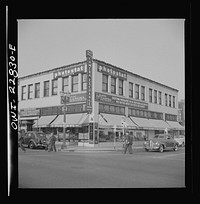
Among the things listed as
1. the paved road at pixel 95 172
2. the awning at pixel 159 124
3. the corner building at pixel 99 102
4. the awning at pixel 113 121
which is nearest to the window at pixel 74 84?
the corner building at pixel 99 102

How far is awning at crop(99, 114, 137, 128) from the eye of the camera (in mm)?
9227

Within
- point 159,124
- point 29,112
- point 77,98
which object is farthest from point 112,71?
point 29,112

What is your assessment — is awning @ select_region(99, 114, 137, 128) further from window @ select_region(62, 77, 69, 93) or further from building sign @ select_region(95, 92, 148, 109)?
window @ select_region(62, 77, 69, 93)

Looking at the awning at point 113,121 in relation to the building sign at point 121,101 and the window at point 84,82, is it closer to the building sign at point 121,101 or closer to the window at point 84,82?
the building sign at point 121,101

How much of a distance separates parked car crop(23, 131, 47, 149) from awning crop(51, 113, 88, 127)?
24.8 inches

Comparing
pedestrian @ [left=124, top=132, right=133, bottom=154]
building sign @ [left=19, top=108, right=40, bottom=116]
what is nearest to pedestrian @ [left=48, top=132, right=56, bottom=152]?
building sign @ [left=19, top=108, right=40, bottom=116]

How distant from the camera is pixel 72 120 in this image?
930 cm

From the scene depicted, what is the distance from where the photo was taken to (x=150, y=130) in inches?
380

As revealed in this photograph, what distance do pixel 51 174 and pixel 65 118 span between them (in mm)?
2180

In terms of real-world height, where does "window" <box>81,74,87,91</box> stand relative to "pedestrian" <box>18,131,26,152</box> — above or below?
above

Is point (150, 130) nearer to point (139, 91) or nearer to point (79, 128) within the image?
point (139, 91)

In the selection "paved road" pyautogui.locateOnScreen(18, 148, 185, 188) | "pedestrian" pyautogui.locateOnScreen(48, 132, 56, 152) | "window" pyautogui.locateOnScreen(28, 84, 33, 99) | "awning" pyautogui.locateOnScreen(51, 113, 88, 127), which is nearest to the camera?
"paved road" pyautogui.locateOnScreen(18, 148, 185, 188)

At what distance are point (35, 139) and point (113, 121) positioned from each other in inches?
111
